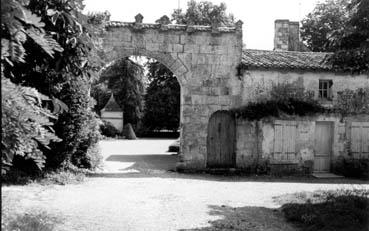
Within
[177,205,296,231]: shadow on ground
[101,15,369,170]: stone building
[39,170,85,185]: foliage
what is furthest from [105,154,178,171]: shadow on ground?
[177,205,296,231]: shadow on ground

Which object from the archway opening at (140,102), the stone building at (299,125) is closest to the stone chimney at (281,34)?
the stone building at (299,125)

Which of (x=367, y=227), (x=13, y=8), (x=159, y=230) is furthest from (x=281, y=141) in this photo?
(x=13, y=8)

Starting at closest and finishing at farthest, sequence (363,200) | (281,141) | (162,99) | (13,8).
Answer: (13,8)
(363,200)
(281,141)
(162,99)

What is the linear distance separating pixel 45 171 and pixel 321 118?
10.1 metres

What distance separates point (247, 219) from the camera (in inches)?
330

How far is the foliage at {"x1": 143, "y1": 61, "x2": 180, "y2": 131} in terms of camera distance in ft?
123

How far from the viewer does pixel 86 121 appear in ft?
41.8

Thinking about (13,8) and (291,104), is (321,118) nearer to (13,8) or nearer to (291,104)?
(291,104)

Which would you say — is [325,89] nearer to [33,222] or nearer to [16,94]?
[33,222]

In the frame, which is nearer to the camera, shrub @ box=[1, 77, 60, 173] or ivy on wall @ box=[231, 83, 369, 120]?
shrub @ box=[1, 77, 60, 173]

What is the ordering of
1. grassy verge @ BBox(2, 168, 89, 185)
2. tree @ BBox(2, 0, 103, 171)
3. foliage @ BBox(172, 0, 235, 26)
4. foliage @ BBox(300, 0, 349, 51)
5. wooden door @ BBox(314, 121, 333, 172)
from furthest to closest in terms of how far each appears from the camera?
foliage @ BBox(172, 0, 235, 26)
foliage @ BBox(300, 0, 349, 51)
wooden door @ BBox(314, 121, 333, 172)
grassy verge @ BBox(2, 168, 89, 185)
tree @ BBox(2, 0, 103, 171)

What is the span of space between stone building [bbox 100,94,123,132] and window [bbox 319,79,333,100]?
79.0 feet

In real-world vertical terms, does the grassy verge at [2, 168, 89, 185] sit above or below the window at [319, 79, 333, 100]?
below

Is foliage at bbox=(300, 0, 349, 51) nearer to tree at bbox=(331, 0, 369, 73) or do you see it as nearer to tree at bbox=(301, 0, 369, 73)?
tree at bbox=(301, 0, 369, 73)
